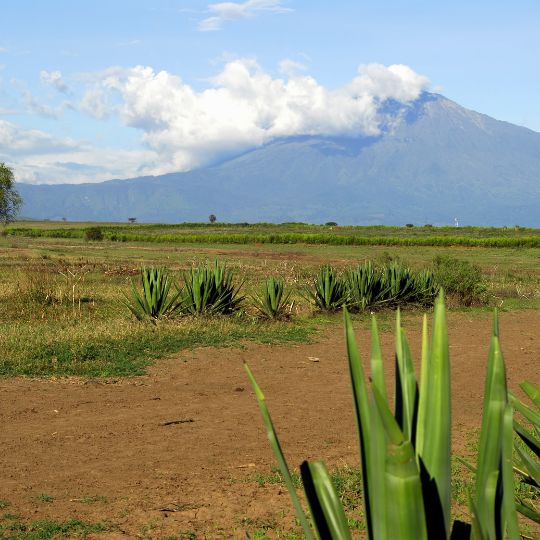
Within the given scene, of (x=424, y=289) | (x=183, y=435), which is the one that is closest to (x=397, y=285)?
(x=424, y=289)

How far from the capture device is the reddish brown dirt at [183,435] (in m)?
5.68

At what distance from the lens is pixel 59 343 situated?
11781 mm

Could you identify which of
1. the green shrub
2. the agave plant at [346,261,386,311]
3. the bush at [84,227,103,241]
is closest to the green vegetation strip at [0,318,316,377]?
the agave plant at [346,261,386,311]

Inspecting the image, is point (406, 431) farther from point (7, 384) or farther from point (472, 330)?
point (472, 330)

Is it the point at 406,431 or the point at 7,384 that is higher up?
the point at 406,431

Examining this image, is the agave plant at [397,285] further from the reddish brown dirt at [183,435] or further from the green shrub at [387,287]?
the reddish brown dirt at [183,435]

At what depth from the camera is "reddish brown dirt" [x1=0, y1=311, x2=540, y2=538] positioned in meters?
5.68

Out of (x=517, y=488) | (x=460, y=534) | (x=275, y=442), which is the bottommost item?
(x=517, y=488)

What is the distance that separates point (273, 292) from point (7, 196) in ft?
172

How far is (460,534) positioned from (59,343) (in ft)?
33.5

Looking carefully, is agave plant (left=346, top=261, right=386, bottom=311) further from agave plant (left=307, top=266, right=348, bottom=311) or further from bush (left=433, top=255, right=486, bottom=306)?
bush (left=433, top=255, right=486, bottom=306)

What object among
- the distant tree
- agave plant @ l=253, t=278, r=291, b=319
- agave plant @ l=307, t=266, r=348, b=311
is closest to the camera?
agave plant @ l=253, t=278, r=291, b=319

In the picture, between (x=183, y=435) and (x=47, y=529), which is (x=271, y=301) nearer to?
(x=183, y=435)

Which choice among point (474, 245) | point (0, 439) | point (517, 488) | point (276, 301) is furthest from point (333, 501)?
point (474, 245)
